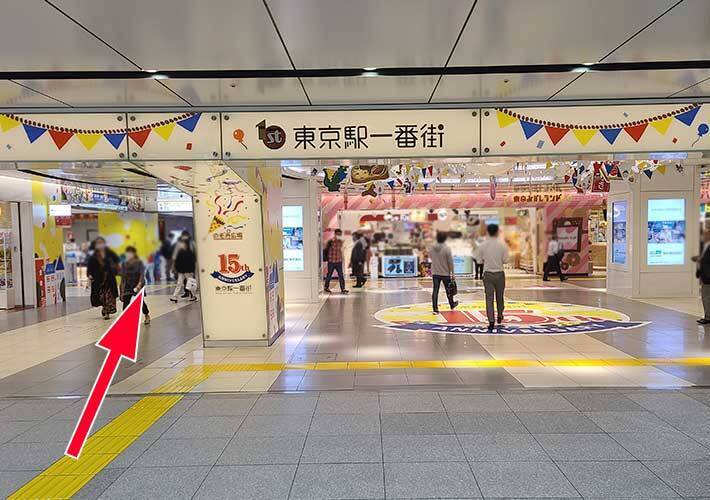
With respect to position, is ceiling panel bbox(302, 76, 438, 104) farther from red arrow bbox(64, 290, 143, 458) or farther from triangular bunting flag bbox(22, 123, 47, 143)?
red arrow bbox(64, 290, 143, 458)

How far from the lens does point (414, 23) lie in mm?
3217

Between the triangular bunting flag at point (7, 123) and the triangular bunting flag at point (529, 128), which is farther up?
the triangular bunting flag at point (7, 123)

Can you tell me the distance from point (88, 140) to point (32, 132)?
0.51m

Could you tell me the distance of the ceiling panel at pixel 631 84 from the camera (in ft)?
13.8

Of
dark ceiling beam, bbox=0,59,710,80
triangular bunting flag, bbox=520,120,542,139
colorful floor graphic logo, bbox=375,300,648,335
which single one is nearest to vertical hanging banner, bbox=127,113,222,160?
dark ceiling beam, bbox=0,59,710,80

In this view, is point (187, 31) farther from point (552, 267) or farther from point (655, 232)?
point (552, 267)

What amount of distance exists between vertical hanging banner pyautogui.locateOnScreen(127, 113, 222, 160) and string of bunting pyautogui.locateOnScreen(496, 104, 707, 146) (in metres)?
2.74

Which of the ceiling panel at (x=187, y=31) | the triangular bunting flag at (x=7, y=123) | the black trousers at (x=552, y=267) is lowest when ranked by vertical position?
the black trousers at (x=552, y=267)

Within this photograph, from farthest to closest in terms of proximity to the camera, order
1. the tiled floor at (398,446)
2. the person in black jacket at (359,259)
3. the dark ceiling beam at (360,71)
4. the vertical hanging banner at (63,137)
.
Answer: the person in black jacket at (359,259) → the vertical hanging banner at (63,137) → the dark ceiling beam at (360,71) → the tiled floor at (398,446)

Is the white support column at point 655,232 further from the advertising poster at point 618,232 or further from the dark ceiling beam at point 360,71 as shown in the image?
the dark ceiling beam at point 360,71

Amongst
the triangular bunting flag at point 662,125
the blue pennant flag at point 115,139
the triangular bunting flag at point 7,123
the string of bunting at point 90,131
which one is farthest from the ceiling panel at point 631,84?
the triangular bunting flag at point 7,123

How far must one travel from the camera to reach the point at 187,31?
3.28 metres

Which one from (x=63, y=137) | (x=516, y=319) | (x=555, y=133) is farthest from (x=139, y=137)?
(x=516, y=319)

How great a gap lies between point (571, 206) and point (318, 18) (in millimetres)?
13597
